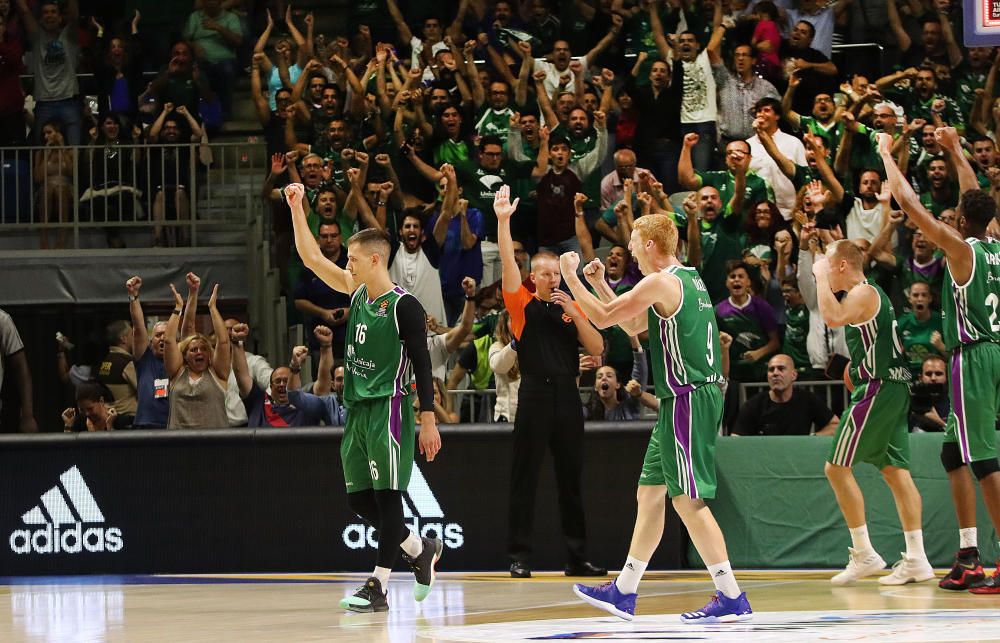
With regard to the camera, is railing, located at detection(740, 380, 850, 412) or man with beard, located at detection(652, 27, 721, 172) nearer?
railing, located at detection(740, 380, 850, 412)

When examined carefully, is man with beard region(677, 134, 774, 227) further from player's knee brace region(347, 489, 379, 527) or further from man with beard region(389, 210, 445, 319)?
player's knee brace region(347, 489, 379, 527)

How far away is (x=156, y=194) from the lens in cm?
1736

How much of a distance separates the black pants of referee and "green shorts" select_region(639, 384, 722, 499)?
271cm

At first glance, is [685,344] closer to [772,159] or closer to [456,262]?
[456,262]

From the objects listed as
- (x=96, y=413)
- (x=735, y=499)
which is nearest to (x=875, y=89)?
(x=735, y=499)

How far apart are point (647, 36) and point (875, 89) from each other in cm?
284

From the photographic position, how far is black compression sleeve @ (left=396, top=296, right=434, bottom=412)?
8.58 metres

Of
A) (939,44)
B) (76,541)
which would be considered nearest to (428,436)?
(76,541)

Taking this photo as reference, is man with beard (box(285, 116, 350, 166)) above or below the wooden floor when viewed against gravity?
above

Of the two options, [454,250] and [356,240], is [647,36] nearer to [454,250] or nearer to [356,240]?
[454,250]

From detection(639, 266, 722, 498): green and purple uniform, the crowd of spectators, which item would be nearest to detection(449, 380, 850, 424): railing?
the crowd of spectators

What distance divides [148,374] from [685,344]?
22.8ft

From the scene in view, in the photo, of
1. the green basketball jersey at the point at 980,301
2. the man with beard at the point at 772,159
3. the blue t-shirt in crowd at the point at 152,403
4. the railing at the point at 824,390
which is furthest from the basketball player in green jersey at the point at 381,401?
the man with beard at the point at 772,159

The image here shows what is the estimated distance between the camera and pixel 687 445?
774cm
